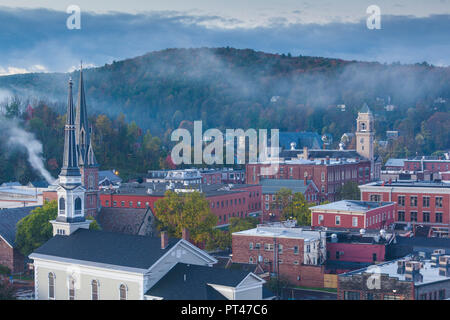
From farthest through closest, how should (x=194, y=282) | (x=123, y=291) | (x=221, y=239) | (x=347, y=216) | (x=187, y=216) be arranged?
(x=347, y=216)
(x=187, y=216)
(x=221, y=239)
(x=123, y=291)
(x=194, y=282)

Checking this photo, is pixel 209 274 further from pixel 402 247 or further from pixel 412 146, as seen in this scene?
pixel 412 146

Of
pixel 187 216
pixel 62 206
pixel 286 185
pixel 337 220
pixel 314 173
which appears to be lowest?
pixel 337 220

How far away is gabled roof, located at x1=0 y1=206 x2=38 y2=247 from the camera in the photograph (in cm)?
5176

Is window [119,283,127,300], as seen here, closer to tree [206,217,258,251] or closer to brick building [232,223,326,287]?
brick building [232,223,326,287]

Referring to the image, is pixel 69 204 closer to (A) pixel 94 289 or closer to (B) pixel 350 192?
(A) pixel 94 289

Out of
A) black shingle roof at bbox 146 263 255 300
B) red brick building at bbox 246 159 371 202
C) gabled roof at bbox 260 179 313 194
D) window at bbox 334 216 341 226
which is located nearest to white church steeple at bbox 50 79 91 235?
black shingle roof at bbox 146 263 255 300

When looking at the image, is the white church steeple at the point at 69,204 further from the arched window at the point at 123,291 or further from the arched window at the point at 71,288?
the arched window at the point at 123,291

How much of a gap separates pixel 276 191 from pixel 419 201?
665 inches

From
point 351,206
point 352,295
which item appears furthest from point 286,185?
point 352,295

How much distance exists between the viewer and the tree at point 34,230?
4969 centimetres

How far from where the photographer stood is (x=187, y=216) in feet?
184

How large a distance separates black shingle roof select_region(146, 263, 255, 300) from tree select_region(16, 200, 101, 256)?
17.2 metres

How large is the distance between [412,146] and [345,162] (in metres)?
69.7

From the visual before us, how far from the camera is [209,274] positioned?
3312cm
